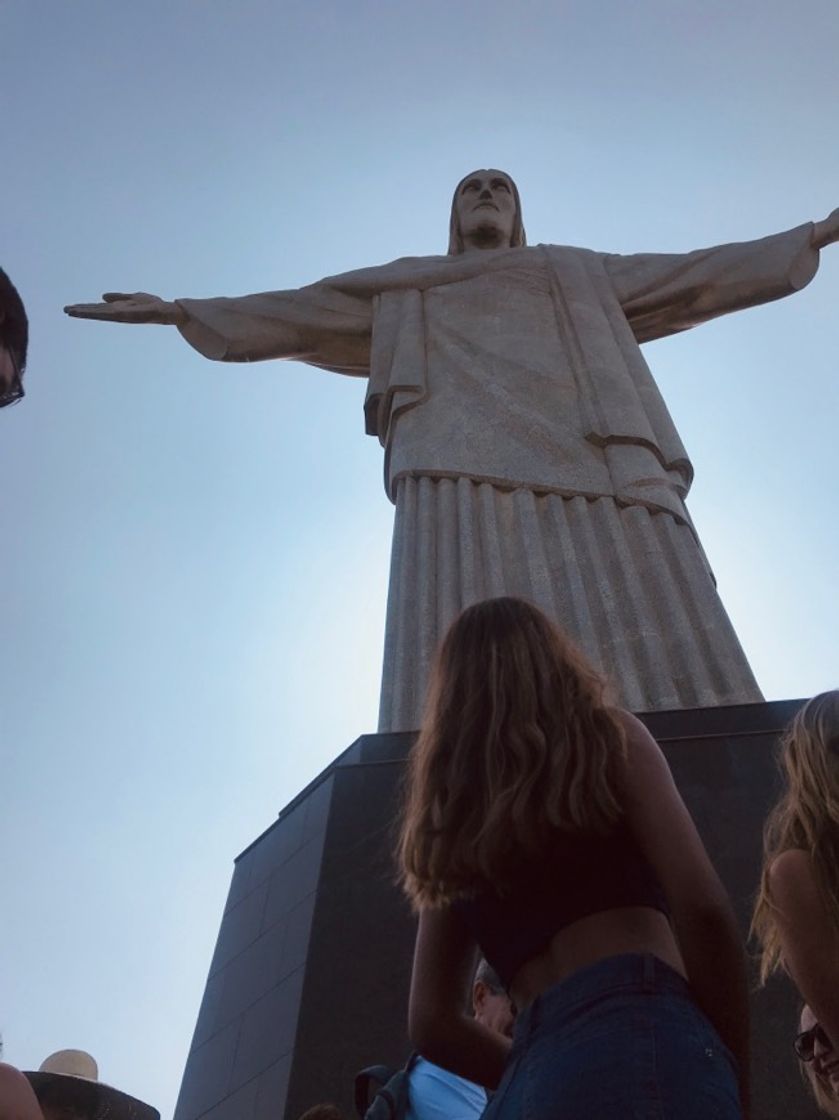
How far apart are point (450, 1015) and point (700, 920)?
51 cm

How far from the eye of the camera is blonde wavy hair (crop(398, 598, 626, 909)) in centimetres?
→ 164

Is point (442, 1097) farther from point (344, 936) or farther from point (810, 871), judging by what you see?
point (344, 936)

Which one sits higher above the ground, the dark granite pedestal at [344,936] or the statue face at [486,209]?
the statue face at [486,209]

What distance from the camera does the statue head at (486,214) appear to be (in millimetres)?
8781

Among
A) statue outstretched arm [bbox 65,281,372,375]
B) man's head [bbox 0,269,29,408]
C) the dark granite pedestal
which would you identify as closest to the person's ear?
the dark granite pedestal

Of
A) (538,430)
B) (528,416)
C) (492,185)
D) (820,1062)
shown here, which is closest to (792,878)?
(820,1062)

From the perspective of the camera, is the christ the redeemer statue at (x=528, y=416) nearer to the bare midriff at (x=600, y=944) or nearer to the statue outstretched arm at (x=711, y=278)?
the statue outstretched arm at (x=711, y=278)

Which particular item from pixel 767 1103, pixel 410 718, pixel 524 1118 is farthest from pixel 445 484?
pixel 524 1118

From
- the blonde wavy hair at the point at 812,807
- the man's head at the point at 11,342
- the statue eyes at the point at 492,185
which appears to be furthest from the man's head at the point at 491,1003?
the statue eyes at the point at 492,185

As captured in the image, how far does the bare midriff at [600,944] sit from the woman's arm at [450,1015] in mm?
239

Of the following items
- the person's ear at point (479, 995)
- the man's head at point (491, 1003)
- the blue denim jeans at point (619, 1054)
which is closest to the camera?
the blue denim jeans at point (619, 1054)

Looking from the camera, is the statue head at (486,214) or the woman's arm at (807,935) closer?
the woman's arm at (807,935)

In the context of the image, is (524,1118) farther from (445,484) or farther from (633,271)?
(633,271)

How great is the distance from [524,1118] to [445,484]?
4850 millimetres
